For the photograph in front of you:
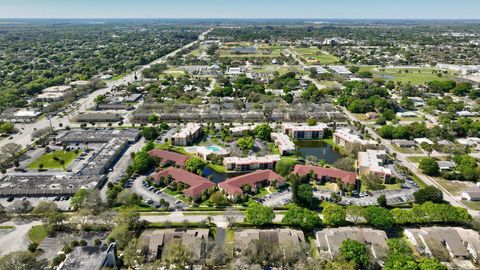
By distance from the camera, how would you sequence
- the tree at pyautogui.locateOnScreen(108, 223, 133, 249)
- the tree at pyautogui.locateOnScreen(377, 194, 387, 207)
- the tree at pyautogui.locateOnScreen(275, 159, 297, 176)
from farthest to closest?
the tree at pyautogui.locateOnScreen(275, 159, 297, 176) → the tree at pyautogui.locateOnScreen(377, 194, 387, 207) → the tree at pyautogui.locateOnScreen(108, 223, 133, 249)

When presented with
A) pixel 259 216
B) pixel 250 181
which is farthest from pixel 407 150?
pixel 259 216

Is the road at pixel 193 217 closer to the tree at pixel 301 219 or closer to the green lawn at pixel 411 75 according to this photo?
the tree at pixel 301 219

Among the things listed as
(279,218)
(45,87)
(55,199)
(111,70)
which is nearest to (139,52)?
(111,70)

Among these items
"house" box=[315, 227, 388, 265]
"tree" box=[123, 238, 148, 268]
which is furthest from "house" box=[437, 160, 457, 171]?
"tree" box=[123, 238, 148, 268]

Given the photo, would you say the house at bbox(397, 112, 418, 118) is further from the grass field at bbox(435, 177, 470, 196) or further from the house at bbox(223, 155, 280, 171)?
the house at bbox(223, 155, 280, 171)

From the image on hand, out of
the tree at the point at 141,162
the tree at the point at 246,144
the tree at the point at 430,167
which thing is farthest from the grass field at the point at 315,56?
the tree at the point at 141,162

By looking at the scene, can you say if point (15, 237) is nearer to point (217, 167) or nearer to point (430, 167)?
point (217, 167)
